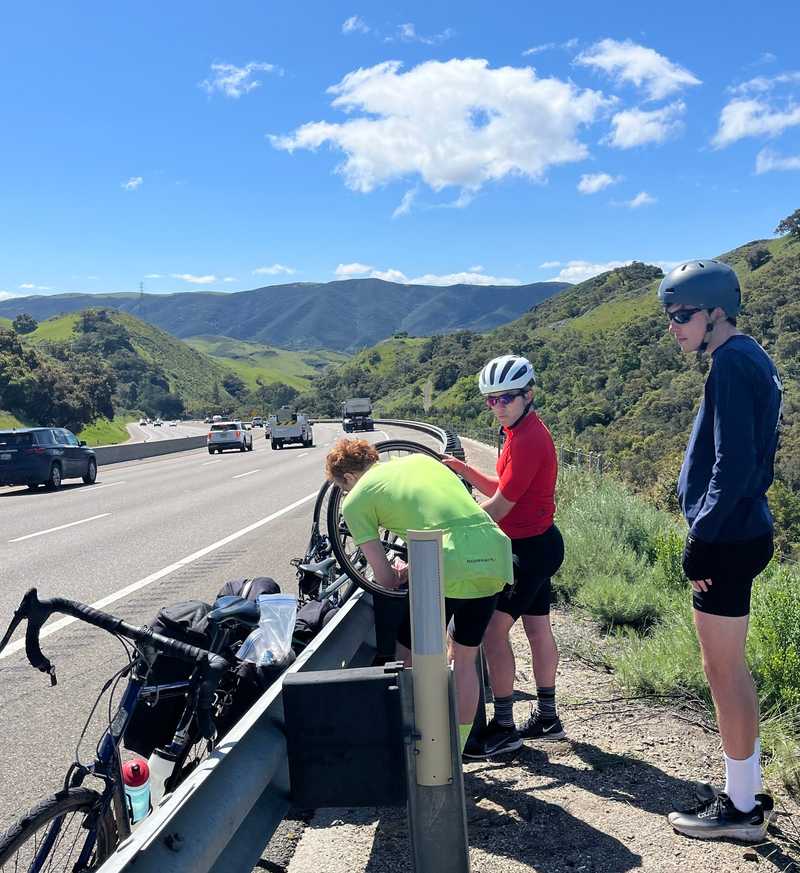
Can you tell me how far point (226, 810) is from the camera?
2113 mm

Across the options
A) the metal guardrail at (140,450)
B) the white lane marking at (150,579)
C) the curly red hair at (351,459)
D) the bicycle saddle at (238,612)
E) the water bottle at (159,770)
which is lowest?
the metal guardrail at (140,450)

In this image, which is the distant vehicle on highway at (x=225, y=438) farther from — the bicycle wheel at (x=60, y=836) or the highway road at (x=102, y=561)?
the bicycle wheel at (x=60, y=836)

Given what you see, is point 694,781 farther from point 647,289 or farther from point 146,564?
point 647,289

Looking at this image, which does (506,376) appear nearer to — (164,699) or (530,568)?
(530,568)

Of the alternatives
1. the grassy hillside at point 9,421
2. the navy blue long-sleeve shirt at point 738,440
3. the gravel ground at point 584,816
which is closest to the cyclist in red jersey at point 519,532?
the gravel ground at point 584,816

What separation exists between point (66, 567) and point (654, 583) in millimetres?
6816

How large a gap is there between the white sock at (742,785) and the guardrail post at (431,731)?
123 cm

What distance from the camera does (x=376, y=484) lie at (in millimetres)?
3445

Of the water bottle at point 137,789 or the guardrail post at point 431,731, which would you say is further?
the water bottle at point 137,789

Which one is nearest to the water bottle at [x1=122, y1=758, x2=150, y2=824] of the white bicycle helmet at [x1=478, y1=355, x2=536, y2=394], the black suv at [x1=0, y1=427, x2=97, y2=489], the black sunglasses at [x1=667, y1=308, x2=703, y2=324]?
the white bicycle helmet at [x1=478, y1=355, x2=536, y2=394]

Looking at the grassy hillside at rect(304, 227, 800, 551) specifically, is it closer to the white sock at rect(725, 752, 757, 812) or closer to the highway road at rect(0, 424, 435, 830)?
the highway road at rect(0, 424, 435, 830)

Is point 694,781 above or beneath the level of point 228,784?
beneath

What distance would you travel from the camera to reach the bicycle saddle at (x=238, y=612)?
2.83 metres

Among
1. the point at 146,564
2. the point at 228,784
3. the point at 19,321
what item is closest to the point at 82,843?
the point at 228,784
